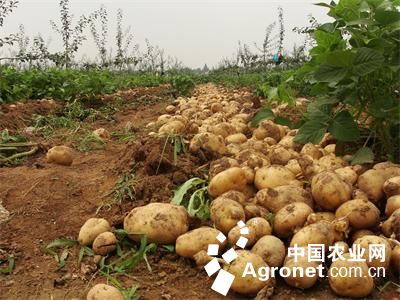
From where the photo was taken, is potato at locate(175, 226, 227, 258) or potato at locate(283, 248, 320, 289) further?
potato at locate(175, 226, 227, 258)

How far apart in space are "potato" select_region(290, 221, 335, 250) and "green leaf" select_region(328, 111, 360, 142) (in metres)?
0.73

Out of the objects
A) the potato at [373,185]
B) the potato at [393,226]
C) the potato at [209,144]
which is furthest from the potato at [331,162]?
the potato at [209,144]

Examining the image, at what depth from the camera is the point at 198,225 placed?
6.86 feet

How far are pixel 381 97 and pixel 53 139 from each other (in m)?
2.90

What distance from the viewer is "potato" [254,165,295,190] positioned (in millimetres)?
2232

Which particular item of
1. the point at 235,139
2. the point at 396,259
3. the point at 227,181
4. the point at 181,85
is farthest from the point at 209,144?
the point at 181,85

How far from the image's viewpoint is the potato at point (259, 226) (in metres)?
1.91

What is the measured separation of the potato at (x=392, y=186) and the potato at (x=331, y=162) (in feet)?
1.15

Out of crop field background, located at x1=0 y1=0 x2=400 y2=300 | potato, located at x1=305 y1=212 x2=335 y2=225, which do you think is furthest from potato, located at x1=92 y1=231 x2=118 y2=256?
potato, located at x1=305 y1=212 x2=335 y2=225

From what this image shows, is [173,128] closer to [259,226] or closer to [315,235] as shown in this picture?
[259,226]

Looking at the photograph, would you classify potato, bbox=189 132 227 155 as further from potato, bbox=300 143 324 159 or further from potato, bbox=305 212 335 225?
potato, bbox=305 212 335 225

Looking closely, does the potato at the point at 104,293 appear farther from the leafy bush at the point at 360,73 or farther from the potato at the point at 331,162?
the leafy bush at the point at 360,73

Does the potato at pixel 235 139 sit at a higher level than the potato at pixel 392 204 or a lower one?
higher

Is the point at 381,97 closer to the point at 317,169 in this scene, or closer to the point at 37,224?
the point at 317,169
